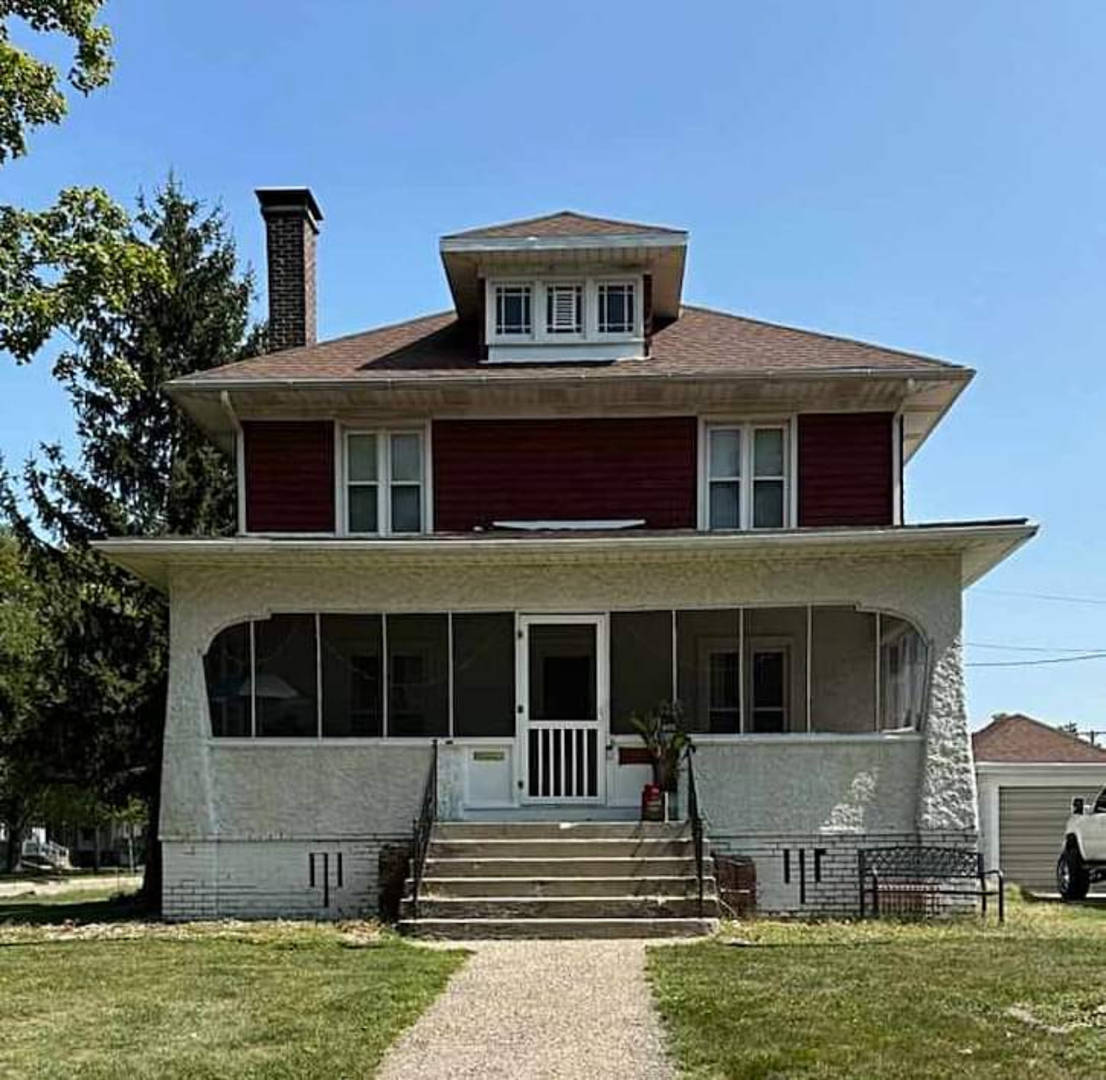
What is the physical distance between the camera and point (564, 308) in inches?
717

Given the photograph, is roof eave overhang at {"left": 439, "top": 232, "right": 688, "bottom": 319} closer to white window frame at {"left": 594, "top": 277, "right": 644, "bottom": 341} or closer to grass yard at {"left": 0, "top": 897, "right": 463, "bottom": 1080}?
white window frame at {"left": 594, "top": 277, "right": 644, "bottom": 341}

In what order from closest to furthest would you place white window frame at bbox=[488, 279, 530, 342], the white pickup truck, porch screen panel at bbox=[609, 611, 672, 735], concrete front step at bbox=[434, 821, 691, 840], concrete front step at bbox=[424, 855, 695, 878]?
concrete front step at bbox=[424, 855, 695, 878] < concrete front step at bbox=[434, 821, 691, 840] < porch screen panel at bbox=[609, 611, 672, 735] < white window frame at bbox=[488, 279, 530, 342] < the white pickup truck

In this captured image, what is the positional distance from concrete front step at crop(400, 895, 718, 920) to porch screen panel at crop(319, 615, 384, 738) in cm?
328

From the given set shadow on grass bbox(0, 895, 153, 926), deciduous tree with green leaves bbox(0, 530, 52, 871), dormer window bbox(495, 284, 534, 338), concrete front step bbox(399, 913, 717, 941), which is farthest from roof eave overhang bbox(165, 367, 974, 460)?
deciduous tree with green leaves bbox(0, 530, 52, 871)

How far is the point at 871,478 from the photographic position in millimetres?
17062

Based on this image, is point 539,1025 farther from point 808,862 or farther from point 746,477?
point 746,477

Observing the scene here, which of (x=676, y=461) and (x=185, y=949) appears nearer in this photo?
(x=185, y=949)

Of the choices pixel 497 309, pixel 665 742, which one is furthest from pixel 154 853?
pixel 497 309

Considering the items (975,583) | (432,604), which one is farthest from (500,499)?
(975,583)

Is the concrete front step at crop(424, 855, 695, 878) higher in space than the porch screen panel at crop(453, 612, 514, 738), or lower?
lower

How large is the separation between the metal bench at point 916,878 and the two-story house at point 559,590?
313mm

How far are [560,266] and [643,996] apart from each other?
35.7 ft

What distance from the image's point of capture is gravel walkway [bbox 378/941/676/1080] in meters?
7.37

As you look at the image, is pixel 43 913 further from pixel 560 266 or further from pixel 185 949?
pixel 560 266
